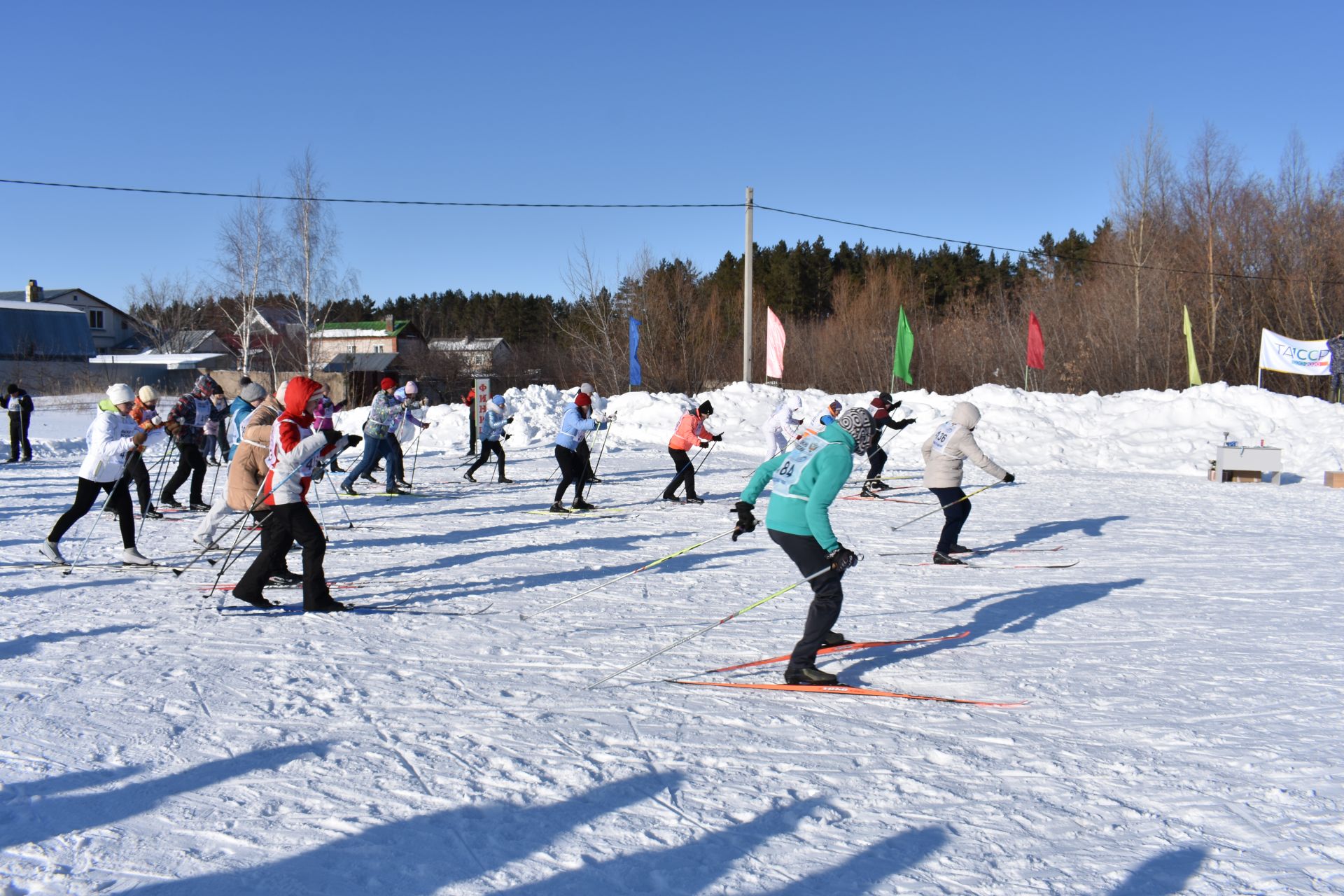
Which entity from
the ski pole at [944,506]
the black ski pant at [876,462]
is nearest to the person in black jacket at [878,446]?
the black ski pant at [876,462]

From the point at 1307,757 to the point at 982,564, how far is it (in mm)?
4947

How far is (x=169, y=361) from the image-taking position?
1729 inches

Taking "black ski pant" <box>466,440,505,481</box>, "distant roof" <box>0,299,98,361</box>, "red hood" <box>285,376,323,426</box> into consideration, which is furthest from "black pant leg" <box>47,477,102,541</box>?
"distant roof" <box>0,299,98,361</box>

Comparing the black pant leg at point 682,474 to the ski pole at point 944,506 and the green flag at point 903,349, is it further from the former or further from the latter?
the green flag at point 903,349

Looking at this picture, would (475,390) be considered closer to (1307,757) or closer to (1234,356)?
(1307,757)

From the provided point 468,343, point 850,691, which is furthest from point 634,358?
point 468,343

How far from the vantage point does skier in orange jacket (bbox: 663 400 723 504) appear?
13.1 m

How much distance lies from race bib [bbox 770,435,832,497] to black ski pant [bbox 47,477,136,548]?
5.87 m

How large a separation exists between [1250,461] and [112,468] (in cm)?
1753

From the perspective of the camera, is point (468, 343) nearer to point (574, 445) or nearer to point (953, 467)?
point (574, 445)

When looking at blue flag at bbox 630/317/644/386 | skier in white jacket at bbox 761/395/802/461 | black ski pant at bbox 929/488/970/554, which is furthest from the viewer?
blue flag at bbox 630/317/644/386

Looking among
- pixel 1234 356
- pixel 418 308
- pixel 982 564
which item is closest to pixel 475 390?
pixel 982 564

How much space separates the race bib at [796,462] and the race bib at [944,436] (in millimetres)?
4426

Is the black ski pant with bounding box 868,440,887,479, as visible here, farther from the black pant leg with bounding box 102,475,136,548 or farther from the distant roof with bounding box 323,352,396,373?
the distant roof with bounding box 323,352,396,373
